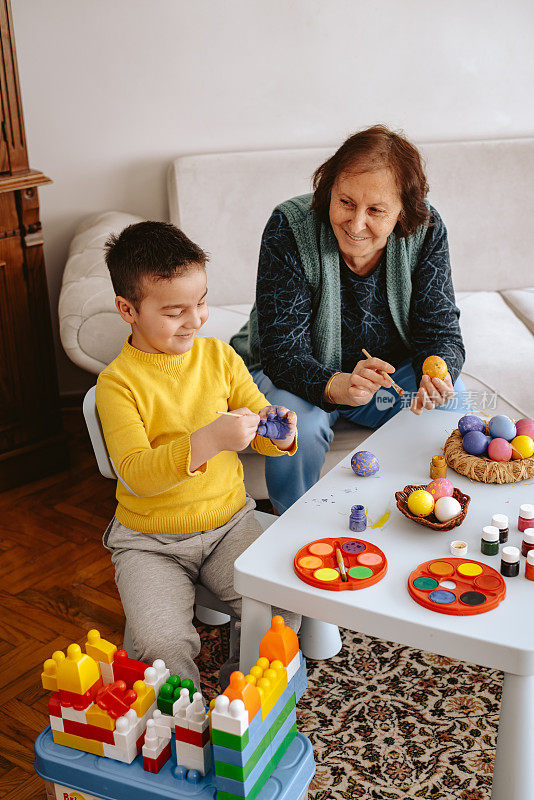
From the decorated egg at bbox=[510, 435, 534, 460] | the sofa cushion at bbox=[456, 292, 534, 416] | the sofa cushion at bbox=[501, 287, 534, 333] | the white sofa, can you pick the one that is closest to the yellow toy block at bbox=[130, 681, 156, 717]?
the decorated egg at bbox=[510, 435, 534, 460]

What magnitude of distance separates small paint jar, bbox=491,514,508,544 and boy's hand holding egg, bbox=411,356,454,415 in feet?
1.22

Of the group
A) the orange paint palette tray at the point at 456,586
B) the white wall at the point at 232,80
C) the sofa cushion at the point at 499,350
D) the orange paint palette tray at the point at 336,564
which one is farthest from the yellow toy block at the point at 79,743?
the white wall at the point at 232,80

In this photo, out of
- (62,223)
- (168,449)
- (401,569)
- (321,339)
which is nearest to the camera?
(401,569)

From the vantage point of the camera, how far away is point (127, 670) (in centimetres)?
108

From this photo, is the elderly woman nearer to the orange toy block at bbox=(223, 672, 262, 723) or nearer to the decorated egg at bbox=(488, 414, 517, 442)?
the decorated egg at bbox=(488, 414, 517, 442)

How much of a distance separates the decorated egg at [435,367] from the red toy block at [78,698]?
0.82 metres

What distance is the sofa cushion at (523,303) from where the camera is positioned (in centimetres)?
221

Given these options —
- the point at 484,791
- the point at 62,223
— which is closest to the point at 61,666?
the point at 484,791

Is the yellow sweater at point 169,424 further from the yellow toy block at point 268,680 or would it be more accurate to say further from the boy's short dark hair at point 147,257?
the yellow toy block at point 268,680

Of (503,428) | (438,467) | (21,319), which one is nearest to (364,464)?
(438,467)

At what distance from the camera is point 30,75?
94.4 inches

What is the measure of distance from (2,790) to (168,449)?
594 mm

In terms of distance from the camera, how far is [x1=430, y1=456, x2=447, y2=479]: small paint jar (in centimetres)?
133

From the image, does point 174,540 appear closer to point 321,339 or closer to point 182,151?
point 321,339
